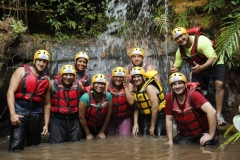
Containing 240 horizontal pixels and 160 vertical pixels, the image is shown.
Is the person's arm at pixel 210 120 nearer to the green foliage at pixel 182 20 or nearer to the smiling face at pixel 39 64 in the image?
the smiling face at pixel 39 64

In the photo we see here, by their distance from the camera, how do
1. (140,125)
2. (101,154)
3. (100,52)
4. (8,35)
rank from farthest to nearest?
(100,52)
(8,35)
(140,125)
(101,154)

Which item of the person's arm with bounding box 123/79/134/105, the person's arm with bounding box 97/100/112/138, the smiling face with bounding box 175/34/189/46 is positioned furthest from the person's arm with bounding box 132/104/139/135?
the smiling face with bounding box 175/34/189/46

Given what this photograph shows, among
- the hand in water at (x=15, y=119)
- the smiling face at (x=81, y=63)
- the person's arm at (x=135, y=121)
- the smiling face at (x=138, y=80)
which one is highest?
the smiling face at (x=81, y=63)

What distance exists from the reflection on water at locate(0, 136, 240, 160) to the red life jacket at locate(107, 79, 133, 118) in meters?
1.12

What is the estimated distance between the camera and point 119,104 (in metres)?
7.97

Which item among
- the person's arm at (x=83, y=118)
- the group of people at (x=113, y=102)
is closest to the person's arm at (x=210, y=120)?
the group of people at (x=113, y=102)

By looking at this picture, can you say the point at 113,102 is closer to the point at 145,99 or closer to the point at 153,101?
the point at 145,99

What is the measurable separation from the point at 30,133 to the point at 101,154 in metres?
1.93

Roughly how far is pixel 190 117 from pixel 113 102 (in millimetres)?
2406

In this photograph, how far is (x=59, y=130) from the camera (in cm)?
719

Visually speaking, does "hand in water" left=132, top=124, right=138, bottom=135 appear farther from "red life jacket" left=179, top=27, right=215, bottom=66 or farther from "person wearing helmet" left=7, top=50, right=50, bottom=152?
"person wearing helmet" left=7, top=50, right=50, bottom=152

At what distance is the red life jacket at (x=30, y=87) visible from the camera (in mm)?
6492

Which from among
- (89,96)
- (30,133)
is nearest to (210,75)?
(89,96)

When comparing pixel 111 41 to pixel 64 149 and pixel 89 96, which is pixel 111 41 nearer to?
pixel 89 96
